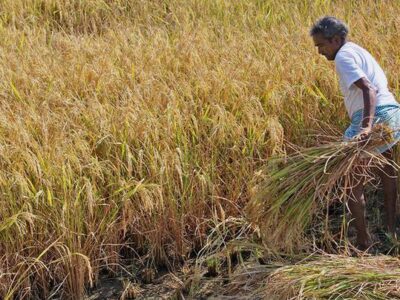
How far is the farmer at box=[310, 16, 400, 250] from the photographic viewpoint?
2.95m

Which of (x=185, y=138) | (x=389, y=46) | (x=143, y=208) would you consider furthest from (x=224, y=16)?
(x=143, y=208)

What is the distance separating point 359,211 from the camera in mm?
3064

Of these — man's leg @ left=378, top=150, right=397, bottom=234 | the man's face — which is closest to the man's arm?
the man's face

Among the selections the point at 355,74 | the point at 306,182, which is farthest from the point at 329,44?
the point at 306,182

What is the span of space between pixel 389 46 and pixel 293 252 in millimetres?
1663

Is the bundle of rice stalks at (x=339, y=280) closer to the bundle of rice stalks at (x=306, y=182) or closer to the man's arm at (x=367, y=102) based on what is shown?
the bundle of rice stalks at (x=306, y=182)

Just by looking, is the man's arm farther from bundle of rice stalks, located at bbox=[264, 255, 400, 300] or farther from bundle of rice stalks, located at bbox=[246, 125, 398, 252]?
bundle of rice stalks, located at bbox=[264, 255, 400, 300]

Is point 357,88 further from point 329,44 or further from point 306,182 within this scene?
point 306,182

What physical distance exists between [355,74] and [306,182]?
0.49 meters

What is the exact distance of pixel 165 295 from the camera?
10.2 feet

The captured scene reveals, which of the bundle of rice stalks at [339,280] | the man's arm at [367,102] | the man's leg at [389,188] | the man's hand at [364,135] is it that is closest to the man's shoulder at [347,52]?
the man's arm at [367,102]

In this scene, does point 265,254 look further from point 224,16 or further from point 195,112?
point 224,16

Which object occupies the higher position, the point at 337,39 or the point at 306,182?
the point at 337,39

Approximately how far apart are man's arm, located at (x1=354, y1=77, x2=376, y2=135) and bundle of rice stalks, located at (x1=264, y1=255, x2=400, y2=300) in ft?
1.77
